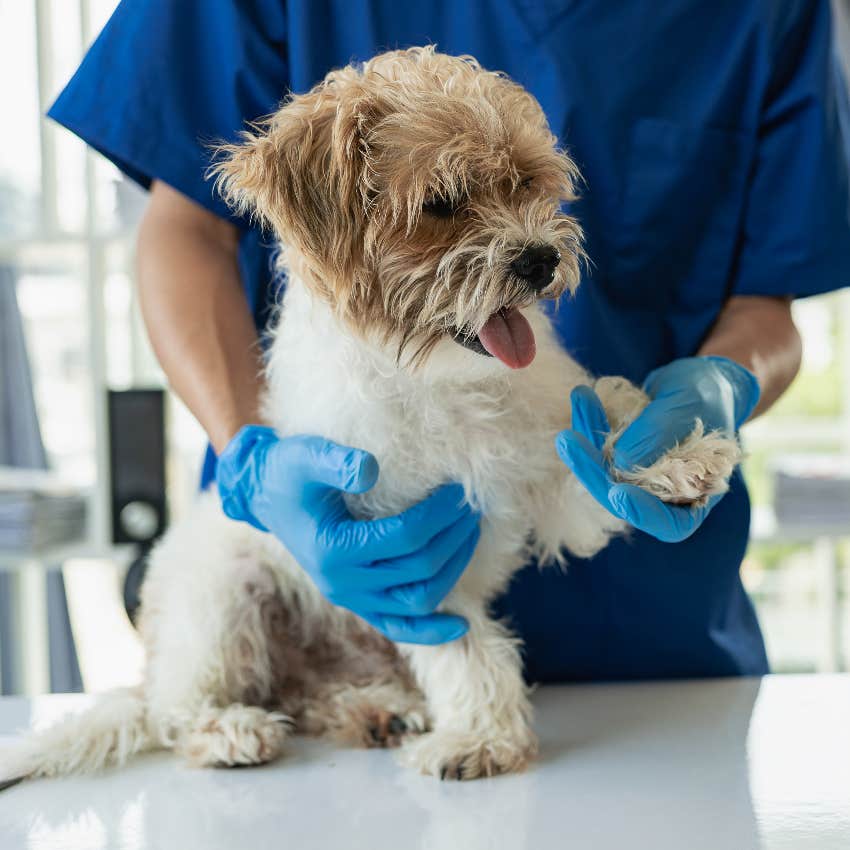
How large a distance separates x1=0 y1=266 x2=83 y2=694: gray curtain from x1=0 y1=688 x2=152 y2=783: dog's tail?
6.38 feet

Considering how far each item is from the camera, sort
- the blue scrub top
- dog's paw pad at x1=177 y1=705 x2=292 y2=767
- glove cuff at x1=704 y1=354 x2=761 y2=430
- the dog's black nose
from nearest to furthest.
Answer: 1. the dog's black nose
2. dog's paw pad at x1=177 y1=705 x2=292 y2=767
3. glove cuff at x1=704 y1=354 x2=761 y2=430
4. the blue scrub top

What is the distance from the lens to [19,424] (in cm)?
317

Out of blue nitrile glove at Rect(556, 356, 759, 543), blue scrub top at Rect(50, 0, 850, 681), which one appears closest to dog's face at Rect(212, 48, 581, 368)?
blue nitrile glove at Rect(556, 356, 759, 543)

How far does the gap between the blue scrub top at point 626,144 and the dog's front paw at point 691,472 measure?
388mm

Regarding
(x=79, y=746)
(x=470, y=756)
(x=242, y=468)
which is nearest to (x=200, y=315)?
(x=242, y=468)

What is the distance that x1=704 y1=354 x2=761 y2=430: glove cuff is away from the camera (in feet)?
4.45

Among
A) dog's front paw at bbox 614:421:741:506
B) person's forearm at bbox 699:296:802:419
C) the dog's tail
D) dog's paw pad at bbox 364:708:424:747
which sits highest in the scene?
person's forearm at bbox 699:296:802:419

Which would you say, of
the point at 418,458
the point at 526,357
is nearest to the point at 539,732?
the point at 418,458

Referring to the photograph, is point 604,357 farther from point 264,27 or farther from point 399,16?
point 264,27

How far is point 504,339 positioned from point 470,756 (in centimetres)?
48

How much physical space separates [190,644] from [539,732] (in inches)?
18.6

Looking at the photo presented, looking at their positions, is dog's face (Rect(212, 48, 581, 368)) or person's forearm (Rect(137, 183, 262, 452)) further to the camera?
person's forearm (Rect(137, 183, 262, 452))

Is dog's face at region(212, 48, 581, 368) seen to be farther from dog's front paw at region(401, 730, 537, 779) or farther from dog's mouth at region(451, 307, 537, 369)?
dog's front paw at region(401, 730, 537, 779)

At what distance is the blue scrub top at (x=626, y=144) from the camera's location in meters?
A: 1.49
